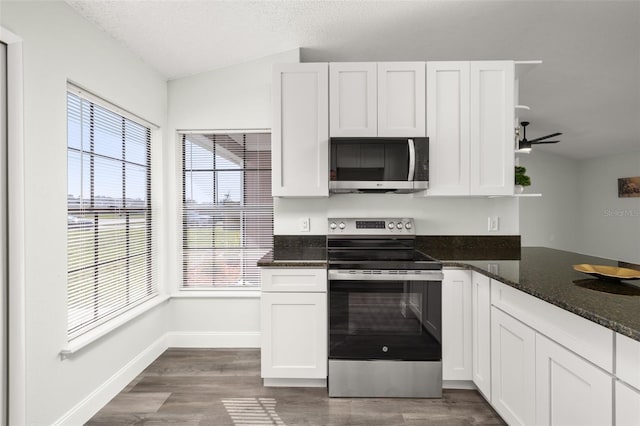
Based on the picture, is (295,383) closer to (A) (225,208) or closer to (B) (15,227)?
(A) (225,208)

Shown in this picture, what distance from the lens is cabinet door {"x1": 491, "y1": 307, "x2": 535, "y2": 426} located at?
1.64 meters

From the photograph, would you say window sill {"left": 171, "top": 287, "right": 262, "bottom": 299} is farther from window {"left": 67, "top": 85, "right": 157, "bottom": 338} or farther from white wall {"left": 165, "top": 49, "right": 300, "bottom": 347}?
window {"left": 67, "top": 85, "right": 157, "bottom": 338}

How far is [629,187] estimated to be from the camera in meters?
6.30

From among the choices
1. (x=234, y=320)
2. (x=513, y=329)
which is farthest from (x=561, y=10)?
(x=234, y=320)

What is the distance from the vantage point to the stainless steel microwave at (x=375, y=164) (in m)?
2.47

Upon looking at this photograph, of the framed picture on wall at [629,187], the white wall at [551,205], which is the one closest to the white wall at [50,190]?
the white wall at [551,205]

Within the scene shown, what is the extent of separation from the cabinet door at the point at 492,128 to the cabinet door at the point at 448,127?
0.06 meters

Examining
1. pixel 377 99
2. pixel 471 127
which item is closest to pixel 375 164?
pixel 377 99

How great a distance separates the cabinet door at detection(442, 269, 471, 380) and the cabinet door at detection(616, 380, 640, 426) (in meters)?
1.14

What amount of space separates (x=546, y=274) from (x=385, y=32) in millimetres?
2073

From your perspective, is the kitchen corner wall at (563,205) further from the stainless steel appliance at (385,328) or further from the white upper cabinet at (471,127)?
the stainless steel appliance at (385,328)

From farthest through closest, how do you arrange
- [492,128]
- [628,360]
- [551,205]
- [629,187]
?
[551,205], [629,187], [492,128], [628,360]

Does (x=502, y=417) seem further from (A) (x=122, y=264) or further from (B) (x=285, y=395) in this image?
(A) (x=122, y=264)

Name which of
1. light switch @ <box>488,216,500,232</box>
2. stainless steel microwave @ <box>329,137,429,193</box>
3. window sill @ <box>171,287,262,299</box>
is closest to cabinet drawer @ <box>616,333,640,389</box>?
stainless steel microwave @ <box>329,137,429,193</box>
